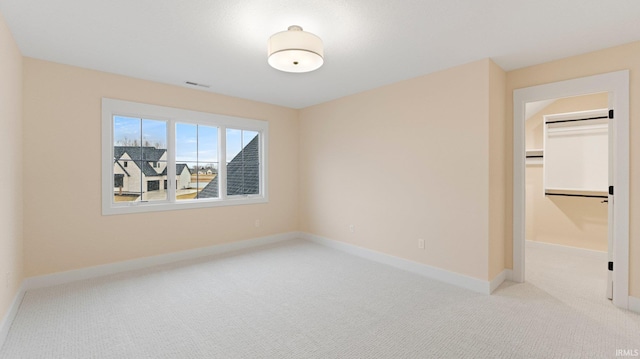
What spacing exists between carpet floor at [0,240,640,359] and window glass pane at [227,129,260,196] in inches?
65.0

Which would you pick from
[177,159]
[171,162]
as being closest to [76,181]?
[171,162]

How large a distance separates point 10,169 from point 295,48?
108 inches

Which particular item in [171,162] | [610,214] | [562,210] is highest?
[171,162]

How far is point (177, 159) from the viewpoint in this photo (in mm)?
4332

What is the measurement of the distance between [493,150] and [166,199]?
4338 millimetres

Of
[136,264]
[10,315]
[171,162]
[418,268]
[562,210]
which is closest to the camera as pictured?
[10,315]

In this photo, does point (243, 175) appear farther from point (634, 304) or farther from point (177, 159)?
point (634, 304)

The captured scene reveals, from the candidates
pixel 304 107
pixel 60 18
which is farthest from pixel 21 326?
pixel 304 107

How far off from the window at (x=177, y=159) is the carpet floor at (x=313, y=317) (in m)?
1.09

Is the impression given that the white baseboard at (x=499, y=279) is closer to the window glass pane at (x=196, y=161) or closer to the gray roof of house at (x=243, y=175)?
the gray roof of house at (x=243, y=175)

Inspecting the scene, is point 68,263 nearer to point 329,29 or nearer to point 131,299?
point 131,299

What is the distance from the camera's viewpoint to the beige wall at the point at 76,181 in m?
3.16

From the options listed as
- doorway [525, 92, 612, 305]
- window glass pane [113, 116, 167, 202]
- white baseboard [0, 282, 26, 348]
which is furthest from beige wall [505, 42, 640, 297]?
white baseboard [0, 282, 26, 348]

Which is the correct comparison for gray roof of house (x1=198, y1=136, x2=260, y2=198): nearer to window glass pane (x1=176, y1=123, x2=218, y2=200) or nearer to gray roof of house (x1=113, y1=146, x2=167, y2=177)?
window glass pane (x1=176, y1=123, x2=218, y2=200)
